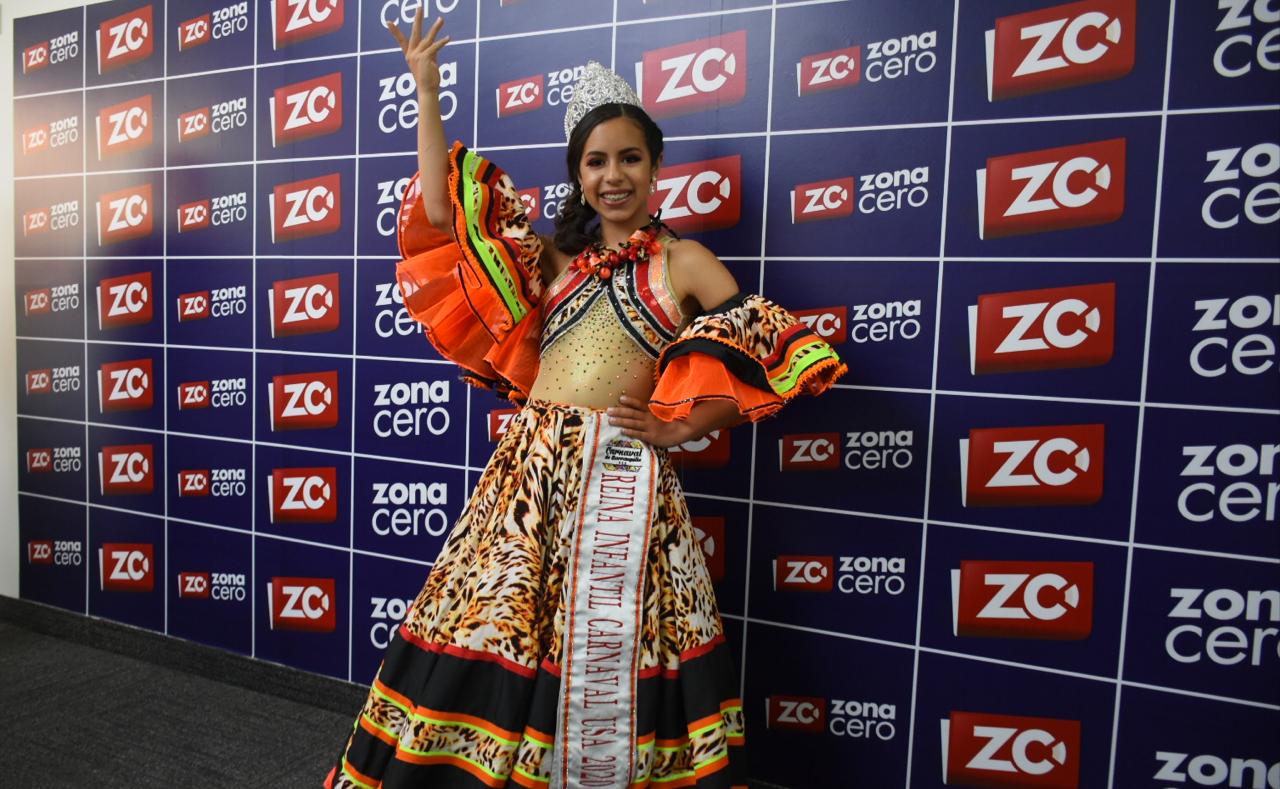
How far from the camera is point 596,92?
5.17 feet

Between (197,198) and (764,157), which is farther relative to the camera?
(197,198)

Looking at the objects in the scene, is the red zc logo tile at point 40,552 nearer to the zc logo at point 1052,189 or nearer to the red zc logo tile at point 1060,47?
the zc logo at point 1052,189

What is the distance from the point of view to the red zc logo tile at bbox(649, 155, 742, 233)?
1.84 meters

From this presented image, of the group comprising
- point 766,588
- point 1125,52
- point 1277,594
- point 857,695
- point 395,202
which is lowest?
point 857,695

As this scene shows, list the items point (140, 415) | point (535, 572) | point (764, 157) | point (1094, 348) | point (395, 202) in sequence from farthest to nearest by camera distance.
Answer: point (140, 415), point (395, 202), point (764, 157), point (1094, 348), point (535, 572)

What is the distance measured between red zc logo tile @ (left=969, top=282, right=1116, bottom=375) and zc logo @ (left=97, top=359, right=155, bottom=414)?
2.35 metres

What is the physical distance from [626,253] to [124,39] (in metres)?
2.02

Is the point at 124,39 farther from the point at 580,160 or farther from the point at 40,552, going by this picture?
the point at 580,160

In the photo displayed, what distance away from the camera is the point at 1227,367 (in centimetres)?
153

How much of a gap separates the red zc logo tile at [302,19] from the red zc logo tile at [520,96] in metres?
0.56

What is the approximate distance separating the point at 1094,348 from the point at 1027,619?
1.78 feet

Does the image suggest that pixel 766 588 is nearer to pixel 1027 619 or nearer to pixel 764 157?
pixel 1027 619

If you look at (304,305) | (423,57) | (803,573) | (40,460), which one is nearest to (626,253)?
(423,57)

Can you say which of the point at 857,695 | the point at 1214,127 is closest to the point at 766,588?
the point at 857,695
